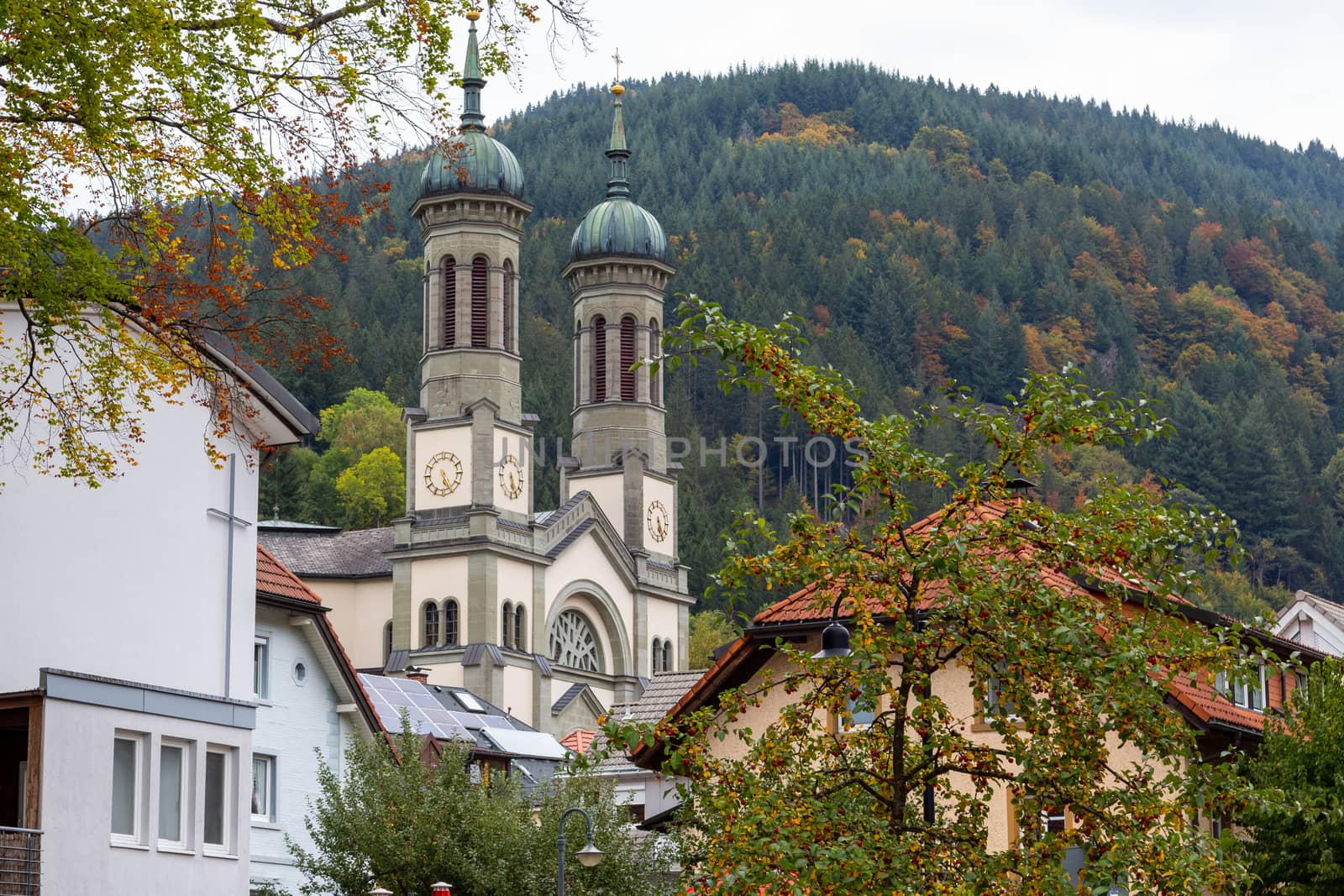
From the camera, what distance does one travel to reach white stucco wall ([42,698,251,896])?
20.5 metres

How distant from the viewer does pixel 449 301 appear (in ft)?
243

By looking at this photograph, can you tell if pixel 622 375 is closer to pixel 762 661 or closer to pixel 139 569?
pixel 762 661

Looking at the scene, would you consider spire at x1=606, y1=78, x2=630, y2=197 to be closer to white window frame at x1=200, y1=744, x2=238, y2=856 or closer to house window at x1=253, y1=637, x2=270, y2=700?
house window at x1=253, y1=637, x2=270, y2=700

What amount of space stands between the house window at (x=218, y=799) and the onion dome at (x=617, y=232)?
5823cm

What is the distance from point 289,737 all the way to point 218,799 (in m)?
9.84

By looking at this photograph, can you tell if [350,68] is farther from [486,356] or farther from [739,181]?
[739,181]

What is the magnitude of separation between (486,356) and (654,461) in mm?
8974

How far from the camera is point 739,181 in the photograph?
194250 mm

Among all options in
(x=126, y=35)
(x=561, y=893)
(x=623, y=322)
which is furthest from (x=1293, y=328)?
(x=126, y=35)

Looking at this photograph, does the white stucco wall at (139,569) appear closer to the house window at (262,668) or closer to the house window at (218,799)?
the house window at (218,799)

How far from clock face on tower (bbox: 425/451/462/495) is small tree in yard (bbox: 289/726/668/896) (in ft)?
137

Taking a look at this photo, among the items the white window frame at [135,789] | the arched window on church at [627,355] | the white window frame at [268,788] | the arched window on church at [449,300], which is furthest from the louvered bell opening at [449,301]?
the white window frame at [135,789]

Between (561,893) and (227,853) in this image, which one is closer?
(227,853)

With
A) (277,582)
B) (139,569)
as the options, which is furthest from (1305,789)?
(277,582)
